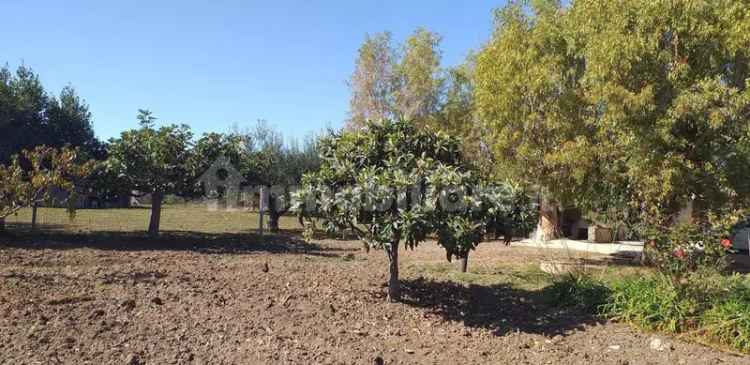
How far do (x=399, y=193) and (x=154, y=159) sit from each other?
28.4ft

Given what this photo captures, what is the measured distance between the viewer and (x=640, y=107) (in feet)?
27.9

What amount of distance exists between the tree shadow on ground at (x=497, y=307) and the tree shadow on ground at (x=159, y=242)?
425cm

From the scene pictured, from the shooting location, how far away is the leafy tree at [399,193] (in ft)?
18.1

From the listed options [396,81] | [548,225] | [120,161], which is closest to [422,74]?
[396,81]

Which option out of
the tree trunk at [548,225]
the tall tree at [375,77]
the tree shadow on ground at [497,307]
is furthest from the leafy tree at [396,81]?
the tree shadow on ground at [497,307]

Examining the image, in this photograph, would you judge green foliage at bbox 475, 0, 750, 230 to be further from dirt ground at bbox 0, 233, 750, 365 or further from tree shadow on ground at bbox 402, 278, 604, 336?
dirt ground at bbox 0, 233, 750, 365

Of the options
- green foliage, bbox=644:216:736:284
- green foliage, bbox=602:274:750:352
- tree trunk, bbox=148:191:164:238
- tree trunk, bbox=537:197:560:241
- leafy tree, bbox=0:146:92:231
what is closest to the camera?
green foliage, bbox=602:274:750:352

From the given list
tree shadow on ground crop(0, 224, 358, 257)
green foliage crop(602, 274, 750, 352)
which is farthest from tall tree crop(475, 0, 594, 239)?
tree shadow on ground crop(0, 224, 358, 257)

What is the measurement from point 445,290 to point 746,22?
265 inches

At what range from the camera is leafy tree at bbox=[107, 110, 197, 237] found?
1220 centimetres

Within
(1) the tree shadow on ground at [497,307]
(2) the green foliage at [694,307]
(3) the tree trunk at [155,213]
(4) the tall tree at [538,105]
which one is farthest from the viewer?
(3) the tree trunk at [155,213]

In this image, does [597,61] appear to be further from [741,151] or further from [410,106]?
[410,106]

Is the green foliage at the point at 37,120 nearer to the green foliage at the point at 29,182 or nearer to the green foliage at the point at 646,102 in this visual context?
the green foliage at the point at 29,182

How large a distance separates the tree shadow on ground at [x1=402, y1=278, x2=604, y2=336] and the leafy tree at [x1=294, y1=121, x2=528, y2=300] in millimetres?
742
